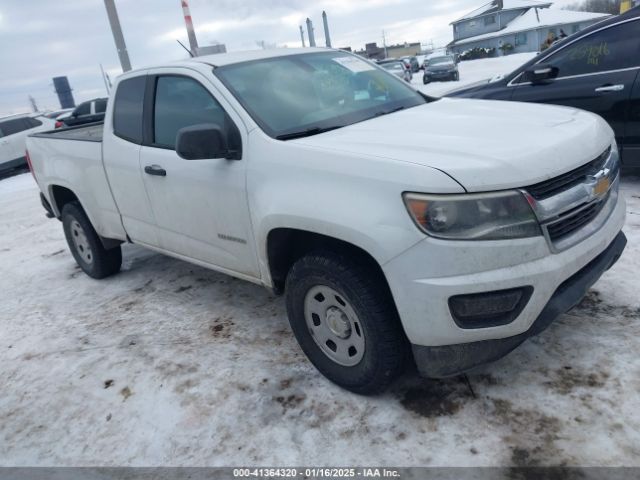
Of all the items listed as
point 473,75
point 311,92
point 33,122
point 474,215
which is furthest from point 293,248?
point 473,75

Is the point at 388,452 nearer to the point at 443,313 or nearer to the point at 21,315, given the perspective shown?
the point at 443,313

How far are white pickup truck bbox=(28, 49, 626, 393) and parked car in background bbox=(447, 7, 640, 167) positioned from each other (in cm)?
225

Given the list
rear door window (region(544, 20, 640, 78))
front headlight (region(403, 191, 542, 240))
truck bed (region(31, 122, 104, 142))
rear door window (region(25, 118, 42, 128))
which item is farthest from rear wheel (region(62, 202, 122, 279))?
rear door window (region(25, 118, 42, 128))

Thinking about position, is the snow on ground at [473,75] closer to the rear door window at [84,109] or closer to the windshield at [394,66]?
the windshield at [394,66]

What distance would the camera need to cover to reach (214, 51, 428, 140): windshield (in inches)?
116

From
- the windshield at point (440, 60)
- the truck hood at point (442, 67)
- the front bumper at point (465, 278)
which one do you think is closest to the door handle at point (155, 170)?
the front bumper at point (465, 278)

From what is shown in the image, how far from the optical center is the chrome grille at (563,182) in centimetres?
218

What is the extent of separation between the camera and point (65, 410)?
2.96 metres

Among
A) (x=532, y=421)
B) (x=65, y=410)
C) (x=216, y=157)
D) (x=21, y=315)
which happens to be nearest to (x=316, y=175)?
(x=216, y=157)

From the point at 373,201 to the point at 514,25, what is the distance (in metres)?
57.5

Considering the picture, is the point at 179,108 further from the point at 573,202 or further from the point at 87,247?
the point at 573,202

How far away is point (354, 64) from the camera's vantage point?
3.74m

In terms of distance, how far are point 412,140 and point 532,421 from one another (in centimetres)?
139

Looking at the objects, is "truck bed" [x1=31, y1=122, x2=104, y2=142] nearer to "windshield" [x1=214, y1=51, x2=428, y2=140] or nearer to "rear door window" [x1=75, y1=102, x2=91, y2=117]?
"windshield" [x1=214, y1=51, x2=428, y2=140]
